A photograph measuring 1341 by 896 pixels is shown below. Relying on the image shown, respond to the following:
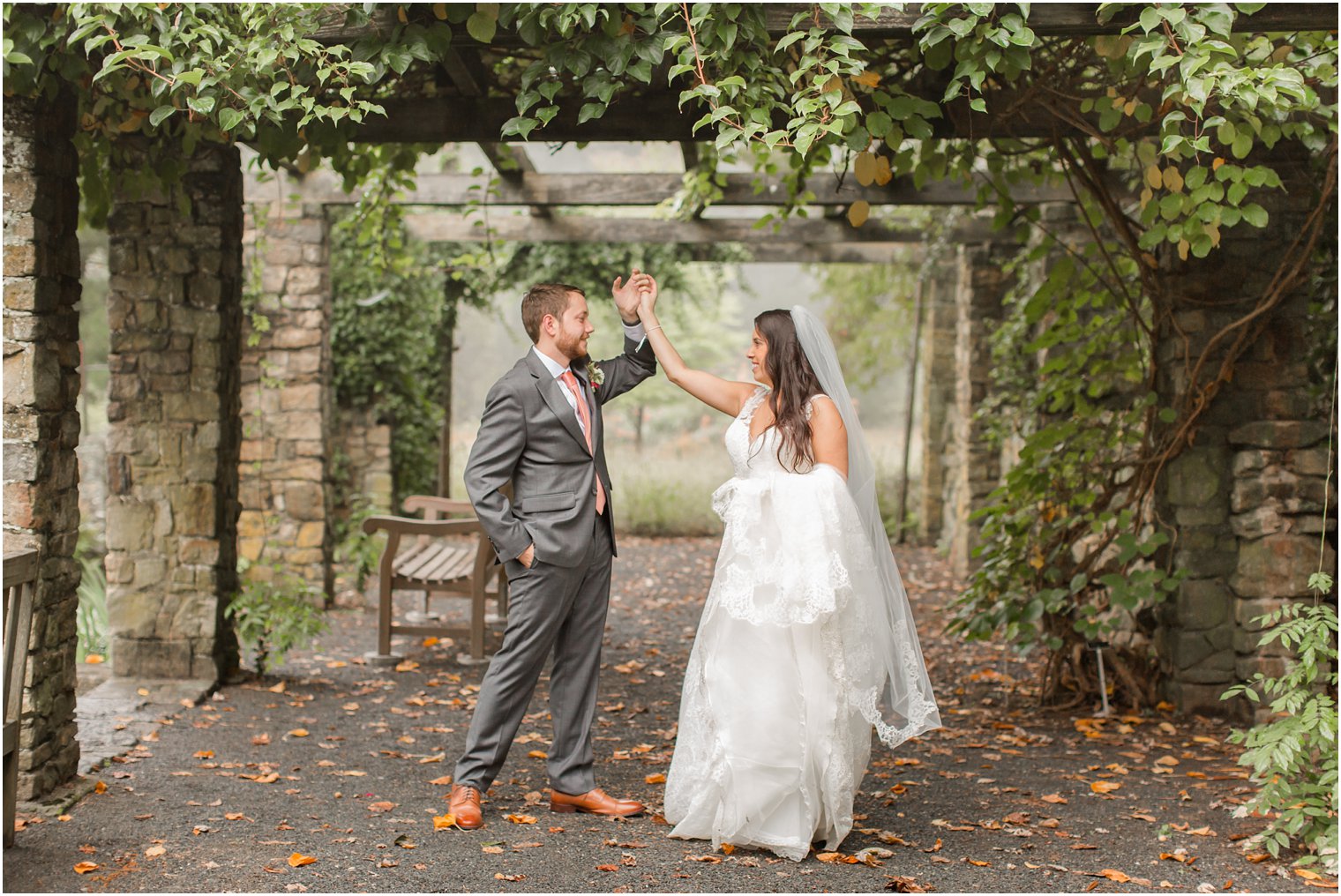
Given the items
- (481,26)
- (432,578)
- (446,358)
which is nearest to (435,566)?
(432,578)

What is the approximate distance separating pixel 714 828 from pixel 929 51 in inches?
110

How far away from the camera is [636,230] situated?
33.7ft

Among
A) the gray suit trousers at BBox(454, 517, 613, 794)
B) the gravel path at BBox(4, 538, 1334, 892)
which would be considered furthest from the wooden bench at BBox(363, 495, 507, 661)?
the gray suit trousers at BBox(454, 517, 613, 794)

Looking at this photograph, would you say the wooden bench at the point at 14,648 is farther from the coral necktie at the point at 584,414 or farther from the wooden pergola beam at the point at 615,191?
the wooden pergola beam at the point at 615,191

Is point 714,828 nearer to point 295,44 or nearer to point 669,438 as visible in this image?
point 295,44

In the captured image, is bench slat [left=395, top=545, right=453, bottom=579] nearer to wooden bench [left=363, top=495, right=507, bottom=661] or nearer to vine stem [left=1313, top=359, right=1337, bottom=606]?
wooden bench [left=363, top=495, right=507, bottom=661]

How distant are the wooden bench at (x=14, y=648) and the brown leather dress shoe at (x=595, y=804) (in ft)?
5.95

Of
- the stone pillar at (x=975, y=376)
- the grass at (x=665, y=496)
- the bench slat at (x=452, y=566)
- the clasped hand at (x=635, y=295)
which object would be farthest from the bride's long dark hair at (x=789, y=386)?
the grass at (x=665, y=496)

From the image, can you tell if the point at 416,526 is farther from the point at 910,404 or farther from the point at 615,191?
the point at 910,404

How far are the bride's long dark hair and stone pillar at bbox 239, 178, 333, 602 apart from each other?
5.57 meters

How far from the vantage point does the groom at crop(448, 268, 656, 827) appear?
411 cm

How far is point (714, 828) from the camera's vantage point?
12.9ft

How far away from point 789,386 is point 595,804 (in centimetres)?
171

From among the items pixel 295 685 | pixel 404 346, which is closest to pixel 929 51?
pixel 295 685
